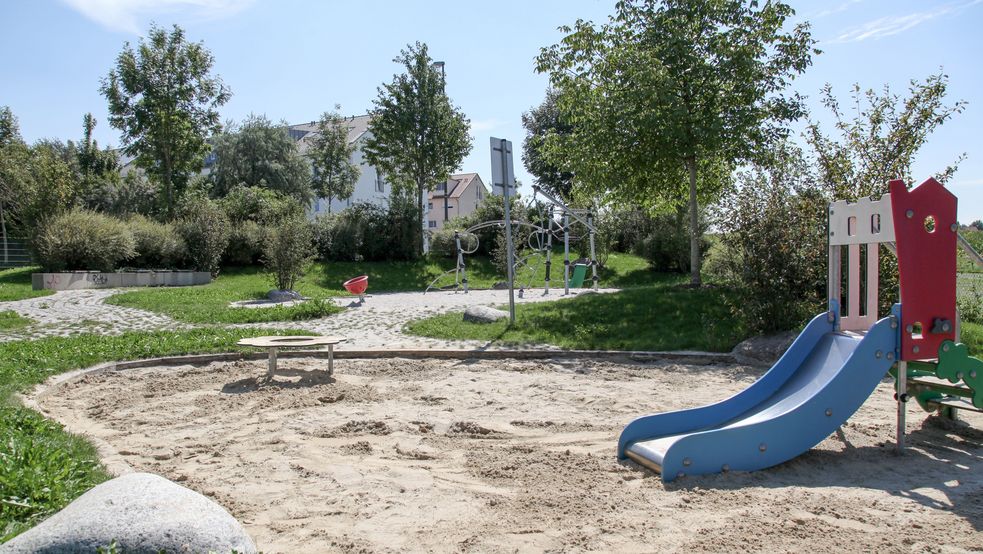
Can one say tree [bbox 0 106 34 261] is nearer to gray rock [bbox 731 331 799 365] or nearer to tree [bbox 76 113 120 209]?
tree [bbox 76 113 120 209]

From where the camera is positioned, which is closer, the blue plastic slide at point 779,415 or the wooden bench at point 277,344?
the blue plastic slide at point 779,415

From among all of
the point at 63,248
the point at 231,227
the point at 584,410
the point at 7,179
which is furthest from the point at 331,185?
the point at 584,410

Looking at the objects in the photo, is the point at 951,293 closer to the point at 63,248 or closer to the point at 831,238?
the point at 831,238

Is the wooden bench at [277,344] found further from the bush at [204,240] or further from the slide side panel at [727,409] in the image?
the bush at [204,240]

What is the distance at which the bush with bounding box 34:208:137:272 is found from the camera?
20.5 metres

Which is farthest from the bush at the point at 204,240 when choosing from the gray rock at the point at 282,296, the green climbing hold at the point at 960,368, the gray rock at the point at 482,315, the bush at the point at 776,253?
the green climbing hold at the point at 960,368

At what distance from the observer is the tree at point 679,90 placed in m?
13.8

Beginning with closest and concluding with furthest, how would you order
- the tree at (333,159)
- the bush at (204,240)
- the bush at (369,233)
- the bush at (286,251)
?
the bush at (286,251) < the bush at (204,240) < the bush at (369,233) < the tree at (333,159)

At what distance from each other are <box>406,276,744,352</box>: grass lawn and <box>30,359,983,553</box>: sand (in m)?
2.38

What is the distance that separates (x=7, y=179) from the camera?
3516 centimetres

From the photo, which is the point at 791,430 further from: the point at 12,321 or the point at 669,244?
the point at 669,244

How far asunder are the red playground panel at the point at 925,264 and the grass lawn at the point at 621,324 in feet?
15.9

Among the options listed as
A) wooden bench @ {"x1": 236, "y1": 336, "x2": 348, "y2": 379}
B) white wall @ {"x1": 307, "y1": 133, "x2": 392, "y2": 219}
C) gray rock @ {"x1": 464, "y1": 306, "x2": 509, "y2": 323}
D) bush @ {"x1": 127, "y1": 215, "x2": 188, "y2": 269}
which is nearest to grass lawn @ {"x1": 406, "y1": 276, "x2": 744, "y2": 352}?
gray rock @ {"x1": 464, "y1": 306, "x2": 509, "y2": 323}

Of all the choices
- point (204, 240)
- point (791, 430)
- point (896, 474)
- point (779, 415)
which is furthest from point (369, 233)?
point (896, 474)
